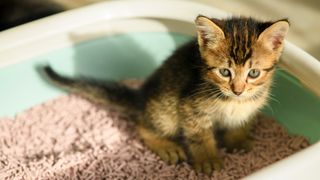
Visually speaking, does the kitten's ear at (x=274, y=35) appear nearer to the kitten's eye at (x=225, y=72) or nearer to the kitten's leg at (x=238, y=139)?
the kitten's eye at (x=225, y=72)

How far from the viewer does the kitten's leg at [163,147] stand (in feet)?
5.65

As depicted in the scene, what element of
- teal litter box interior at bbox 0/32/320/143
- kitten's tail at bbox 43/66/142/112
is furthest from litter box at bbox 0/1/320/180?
kitten's tail at bbox 43/66/142/112

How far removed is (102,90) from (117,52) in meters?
0.30

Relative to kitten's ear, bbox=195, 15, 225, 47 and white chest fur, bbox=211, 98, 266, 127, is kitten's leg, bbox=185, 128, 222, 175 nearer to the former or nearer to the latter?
white chest fur, bbox=211, 98, 266, 127

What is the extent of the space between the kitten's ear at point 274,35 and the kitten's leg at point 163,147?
538 millimetres

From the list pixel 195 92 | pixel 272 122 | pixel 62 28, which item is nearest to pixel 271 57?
pixel 195 92

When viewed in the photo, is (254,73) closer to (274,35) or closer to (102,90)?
(274,35)

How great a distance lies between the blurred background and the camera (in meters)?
1.91

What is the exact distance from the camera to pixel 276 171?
1163mm

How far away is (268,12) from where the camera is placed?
6.71ft

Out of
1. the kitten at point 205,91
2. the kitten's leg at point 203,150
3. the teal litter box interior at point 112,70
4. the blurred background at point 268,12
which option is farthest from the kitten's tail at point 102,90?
the blurred background at point 268,12

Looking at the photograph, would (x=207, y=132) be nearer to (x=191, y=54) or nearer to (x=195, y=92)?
(x=195, y=92)

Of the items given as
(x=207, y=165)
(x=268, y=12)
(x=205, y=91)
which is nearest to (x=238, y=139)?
(x=207, y=165)

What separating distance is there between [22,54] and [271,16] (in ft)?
3.34
